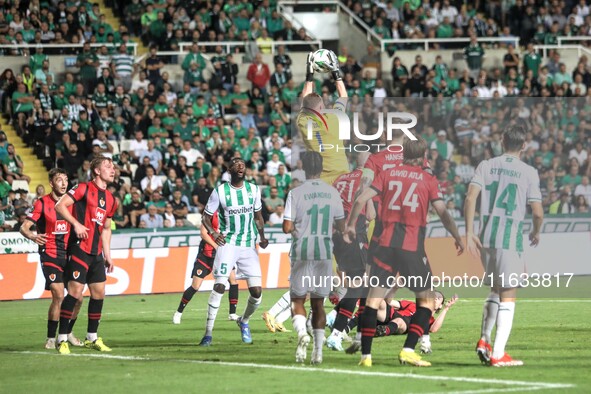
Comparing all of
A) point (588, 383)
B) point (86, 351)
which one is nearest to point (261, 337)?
point (86, 351)

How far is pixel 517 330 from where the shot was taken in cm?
1562

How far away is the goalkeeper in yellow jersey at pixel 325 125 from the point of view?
13.7 m

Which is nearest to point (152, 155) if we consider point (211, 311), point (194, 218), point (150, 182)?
point (150, 182)

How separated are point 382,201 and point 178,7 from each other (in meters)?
21.1

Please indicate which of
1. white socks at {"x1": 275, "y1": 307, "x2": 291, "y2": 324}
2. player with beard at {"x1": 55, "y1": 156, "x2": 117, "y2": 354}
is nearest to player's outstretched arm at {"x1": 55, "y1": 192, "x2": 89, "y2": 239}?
player with beard at {"x1": 55, "y1": 156, "x2": 117, "y2": 354}

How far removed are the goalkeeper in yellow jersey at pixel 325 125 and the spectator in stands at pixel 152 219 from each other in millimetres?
11082

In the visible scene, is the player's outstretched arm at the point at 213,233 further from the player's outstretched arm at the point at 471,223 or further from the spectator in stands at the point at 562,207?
the spectator in stands at the point at 562,207

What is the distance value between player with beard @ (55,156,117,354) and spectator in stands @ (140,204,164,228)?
10.7m

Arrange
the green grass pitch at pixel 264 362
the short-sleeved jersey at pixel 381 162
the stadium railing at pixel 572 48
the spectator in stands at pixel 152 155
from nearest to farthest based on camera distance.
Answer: the green grass pitch at pixel 264 362 < the short-sleeved jersey at pixel 381 162 < the spectator in stands at pixel 152 155 < the stadium railing at pixel 572 48

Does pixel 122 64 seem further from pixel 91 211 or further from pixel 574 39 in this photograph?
pixel 91 211

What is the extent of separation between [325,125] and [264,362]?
3.30 metres

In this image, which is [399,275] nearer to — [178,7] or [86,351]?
[86,351]

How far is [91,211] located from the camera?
1397cm

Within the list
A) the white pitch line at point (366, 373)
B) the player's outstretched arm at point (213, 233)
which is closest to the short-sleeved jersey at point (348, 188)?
the player's outstretched arm at point (213, 233)
